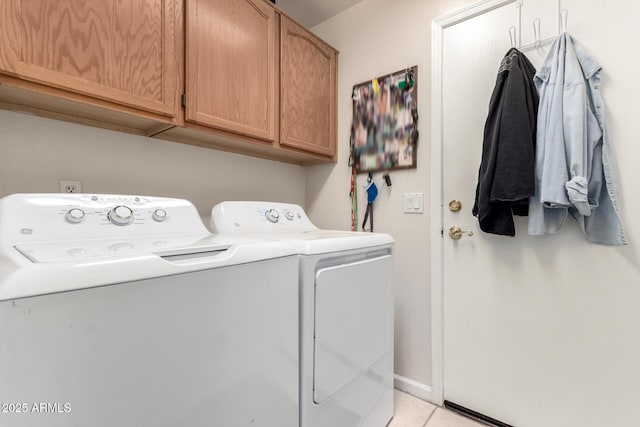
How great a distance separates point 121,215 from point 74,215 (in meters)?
0.13

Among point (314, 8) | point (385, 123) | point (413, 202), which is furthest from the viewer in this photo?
point (314, 8)

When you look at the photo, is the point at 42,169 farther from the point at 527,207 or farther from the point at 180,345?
the point at 527,207

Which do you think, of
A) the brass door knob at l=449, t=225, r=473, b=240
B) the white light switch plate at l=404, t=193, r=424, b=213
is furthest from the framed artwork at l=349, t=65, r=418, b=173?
the brass door knob at l=449, t=225, r=473, b=240

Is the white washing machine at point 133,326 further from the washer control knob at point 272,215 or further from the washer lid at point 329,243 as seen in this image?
the washer control knob at point 272,215

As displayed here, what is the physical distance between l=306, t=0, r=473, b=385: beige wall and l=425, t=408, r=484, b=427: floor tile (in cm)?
17

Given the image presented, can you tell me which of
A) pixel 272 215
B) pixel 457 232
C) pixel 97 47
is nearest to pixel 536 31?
pixel 457 232

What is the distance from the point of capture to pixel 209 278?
2.41 feet

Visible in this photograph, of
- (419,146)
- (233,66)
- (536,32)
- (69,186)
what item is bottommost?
(69,186)

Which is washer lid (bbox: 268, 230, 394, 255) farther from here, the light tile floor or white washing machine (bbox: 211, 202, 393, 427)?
the light tile floor

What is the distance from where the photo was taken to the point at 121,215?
40.9 inches

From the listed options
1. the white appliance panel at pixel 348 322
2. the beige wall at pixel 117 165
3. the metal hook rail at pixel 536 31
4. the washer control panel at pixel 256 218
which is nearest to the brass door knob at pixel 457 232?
the white appliance panel at pixel 348 322

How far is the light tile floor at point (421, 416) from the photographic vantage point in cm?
148

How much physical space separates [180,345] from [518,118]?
150 cm

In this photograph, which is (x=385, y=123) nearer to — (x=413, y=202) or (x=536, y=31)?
(x=413, y=202)
